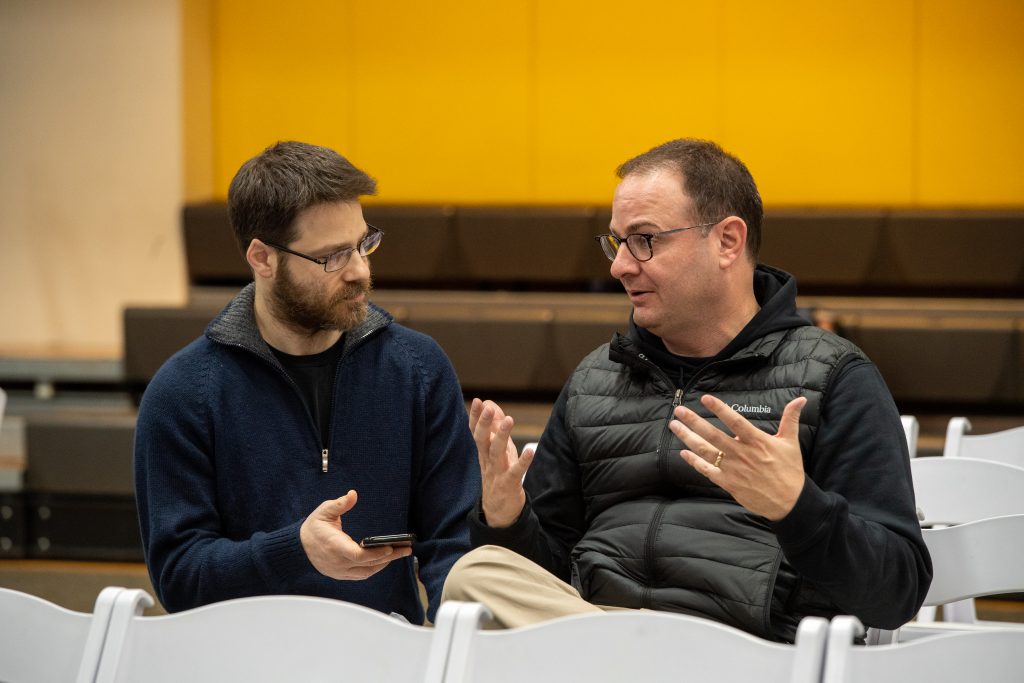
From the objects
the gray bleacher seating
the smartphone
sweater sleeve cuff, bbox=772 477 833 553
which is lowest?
the gray bleacher seating

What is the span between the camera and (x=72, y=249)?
6.15 m

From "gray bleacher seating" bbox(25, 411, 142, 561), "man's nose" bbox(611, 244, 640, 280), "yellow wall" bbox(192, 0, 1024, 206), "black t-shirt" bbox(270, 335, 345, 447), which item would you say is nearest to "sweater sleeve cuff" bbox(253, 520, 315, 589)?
"black t-shirt" bbox(270, 335, 345, 447)

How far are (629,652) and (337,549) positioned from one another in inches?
24.9

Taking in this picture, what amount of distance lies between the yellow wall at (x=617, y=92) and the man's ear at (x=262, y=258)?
159 inches

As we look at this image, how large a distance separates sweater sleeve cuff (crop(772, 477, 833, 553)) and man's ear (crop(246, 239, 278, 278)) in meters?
1.02

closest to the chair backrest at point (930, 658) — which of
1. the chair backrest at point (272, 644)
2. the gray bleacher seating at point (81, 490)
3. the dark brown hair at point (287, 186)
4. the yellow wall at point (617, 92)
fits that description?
the chair backrest at point (272, 644)

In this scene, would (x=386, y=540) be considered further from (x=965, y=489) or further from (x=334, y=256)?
(x=965, y=489)

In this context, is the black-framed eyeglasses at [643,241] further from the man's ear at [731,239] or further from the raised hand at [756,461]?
the raised hand at [756,461]

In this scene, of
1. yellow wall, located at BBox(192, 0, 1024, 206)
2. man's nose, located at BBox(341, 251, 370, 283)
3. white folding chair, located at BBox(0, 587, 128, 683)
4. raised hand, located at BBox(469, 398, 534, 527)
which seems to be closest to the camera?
white folding chair, located at BBox(0, 587, 128, 683)

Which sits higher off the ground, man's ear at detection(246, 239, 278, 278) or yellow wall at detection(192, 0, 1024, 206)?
yellow wall at detection(192, 0, 1024, 206)

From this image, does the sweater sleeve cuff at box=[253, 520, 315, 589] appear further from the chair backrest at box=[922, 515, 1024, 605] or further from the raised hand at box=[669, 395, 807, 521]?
the chair backrest at box=[922, 515, 1024, 605]

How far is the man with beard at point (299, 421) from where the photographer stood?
2.09 m

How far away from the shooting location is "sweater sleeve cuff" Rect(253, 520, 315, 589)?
6.38 feet

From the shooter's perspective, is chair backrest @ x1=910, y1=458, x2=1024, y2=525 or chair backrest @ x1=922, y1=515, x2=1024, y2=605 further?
chair backrest @ x1=910, y1=458, x2=1024, y2=525
